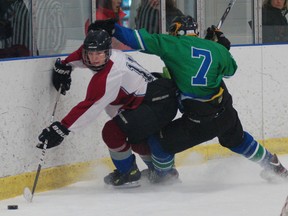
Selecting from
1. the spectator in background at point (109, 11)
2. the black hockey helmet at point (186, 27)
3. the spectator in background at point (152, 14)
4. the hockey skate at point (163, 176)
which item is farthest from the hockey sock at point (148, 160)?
the spectator in background at point (152, 14)

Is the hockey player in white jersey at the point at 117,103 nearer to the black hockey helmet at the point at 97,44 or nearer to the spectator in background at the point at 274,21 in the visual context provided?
the black hockey helmet at the point at 97,44

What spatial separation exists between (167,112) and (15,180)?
2.92 feet

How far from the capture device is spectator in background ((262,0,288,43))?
23.9 ft

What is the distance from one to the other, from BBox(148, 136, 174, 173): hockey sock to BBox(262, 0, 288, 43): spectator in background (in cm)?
189

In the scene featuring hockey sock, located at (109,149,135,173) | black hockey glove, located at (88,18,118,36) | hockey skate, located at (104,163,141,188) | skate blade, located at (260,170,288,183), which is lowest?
skate blade, located at (260,170,288,183)

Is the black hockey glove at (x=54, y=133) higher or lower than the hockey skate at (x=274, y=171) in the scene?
higher

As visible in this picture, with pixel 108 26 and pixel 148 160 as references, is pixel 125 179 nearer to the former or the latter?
pixel 148 160

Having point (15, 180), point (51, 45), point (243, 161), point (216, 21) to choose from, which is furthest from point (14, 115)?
point (216, 21)

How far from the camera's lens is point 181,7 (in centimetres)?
690

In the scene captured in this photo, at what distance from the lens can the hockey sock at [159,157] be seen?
5590mm

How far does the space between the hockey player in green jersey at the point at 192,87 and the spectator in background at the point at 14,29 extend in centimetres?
50

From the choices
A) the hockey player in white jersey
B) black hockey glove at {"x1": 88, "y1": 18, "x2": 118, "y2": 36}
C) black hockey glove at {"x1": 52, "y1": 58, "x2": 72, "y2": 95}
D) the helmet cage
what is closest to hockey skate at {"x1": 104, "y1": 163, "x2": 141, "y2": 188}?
the hockey player in white jersey

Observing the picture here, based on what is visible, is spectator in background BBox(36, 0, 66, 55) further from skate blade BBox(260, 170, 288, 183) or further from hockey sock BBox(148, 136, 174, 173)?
skate blade BBox(260, 170, 288, 183)

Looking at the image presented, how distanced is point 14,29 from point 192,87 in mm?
1050
